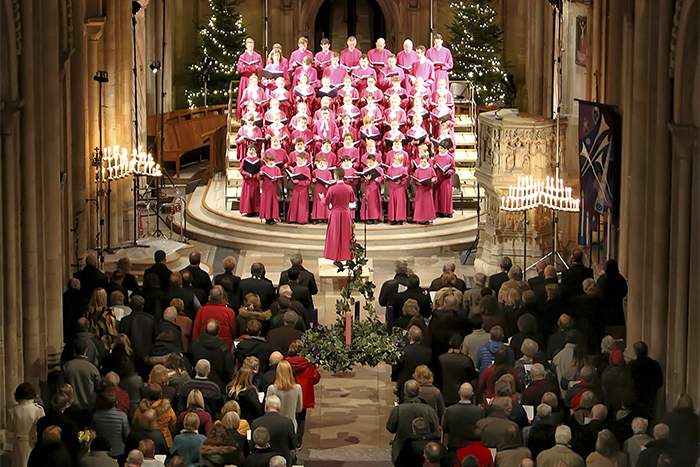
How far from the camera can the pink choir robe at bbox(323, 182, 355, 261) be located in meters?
18.7

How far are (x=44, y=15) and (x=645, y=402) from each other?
737cm

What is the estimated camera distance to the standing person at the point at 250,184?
22.2 metres

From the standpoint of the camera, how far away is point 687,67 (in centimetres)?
1348

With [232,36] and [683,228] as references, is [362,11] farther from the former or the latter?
[683,228]

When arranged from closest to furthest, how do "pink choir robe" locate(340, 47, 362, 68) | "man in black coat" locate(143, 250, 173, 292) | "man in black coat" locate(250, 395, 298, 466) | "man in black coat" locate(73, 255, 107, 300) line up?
1. "man in black coat" locate(250, 395, 298, 466)
2. "man in black coat" locate(73, 255, 107, 300)
3. "man in black coat" locate(143, 250, 173, 292)
4. "pink choir robe" locate(340, 47, 362, 68)

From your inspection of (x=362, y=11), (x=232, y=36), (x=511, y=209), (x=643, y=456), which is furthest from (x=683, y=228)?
(x=362, y=11)

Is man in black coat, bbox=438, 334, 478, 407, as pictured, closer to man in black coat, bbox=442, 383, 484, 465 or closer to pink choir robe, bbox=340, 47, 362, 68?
man in black coat, bbox=442, 383, 484, 465

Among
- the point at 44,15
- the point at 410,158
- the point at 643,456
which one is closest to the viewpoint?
the point at 643,456

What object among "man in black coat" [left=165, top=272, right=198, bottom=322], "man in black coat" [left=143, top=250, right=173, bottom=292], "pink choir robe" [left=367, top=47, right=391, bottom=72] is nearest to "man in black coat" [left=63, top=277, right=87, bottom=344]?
"man in black coat" [left=165, top=272, right=198, bottom=322]

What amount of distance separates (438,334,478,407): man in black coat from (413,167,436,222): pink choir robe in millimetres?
9087

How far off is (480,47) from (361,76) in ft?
29.3

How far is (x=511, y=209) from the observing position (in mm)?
18484

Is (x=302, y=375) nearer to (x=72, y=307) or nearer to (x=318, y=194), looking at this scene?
(x=72, y=307)

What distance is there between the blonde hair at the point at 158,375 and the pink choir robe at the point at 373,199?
33.6 ft
